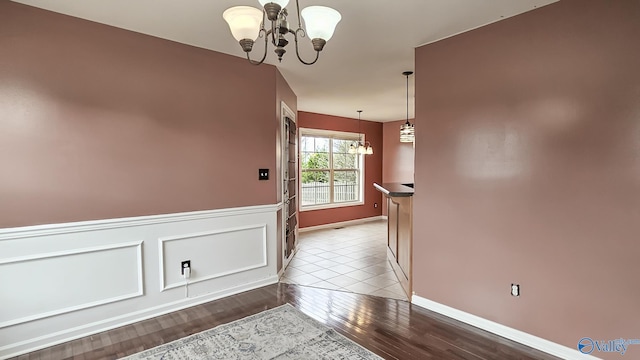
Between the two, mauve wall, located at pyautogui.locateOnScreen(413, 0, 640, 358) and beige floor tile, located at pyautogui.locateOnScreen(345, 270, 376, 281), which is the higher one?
mauve wall, located at pyautogui.locateOnScreen(413, 0, 640, 358)

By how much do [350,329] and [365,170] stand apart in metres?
5.36

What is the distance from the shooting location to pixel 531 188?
7.69 ft

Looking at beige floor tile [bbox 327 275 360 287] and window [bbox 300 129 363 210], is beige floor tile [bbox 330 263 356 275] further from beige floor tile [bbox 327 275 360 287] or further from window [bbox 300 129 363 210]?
window [bbox 300 129 363 210]

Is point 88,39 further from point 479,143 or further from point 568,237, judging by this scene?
point 568,237

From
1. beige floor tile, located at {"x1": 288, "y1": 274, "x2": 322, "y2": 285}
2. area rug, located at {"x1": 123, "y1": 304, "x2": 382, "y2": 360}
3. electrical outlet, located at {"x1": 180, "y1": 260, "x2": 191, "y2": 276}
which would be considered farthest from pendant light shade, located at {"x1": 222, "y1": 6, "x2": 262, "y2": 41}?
beige floor tile, located at {"x1": 288, "y1": 274, "x2": 322, "y2": 285}

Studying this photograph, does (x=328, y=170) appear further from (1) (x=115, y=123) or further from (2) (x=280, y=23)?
(2) (x=280, y=23)

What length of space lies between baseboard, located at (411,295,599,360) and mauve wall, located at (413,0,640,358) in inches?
2.1

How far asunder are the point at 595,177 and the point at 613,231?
36 cm

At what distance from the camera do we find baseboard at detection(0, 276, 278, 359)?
229 cm

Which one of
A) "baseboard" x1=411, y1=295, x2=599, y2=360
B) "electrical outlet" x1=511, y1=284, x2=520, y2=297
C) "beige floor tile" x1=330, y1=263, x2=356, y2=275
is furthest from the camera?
"beige floor tile" x1=330, y1=263, x2=356, y2=275

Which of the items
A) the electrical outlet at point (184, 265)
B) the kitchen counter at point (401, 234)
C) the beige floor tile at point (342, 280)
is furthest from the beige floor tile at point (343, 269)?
the electrical outlet at point (184, 265)

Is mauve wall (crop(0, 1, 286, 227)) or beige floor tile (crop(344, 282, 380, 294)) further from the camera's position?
beige floor tile (crop(344, 282, 380, 294))

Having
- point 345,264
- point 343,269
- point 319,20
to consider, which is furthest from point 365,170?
point 319,20

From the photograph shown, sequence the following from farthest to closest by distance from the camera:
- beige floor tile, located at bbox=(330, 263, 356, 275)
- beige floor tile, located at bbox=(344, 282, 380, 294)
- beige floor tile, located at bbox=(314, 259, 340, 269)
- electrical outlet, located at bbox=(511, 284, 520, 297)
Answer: beige floor tile, located at bbox=(314, 259, 340, 269) → beige floor tile, located at bbox=(330, 263, 356, 275) → beige floor tile, located at bbox=(344, 282, 380, 294) → electrical outlet, located at bbox=(511, 284, 520, 297)
